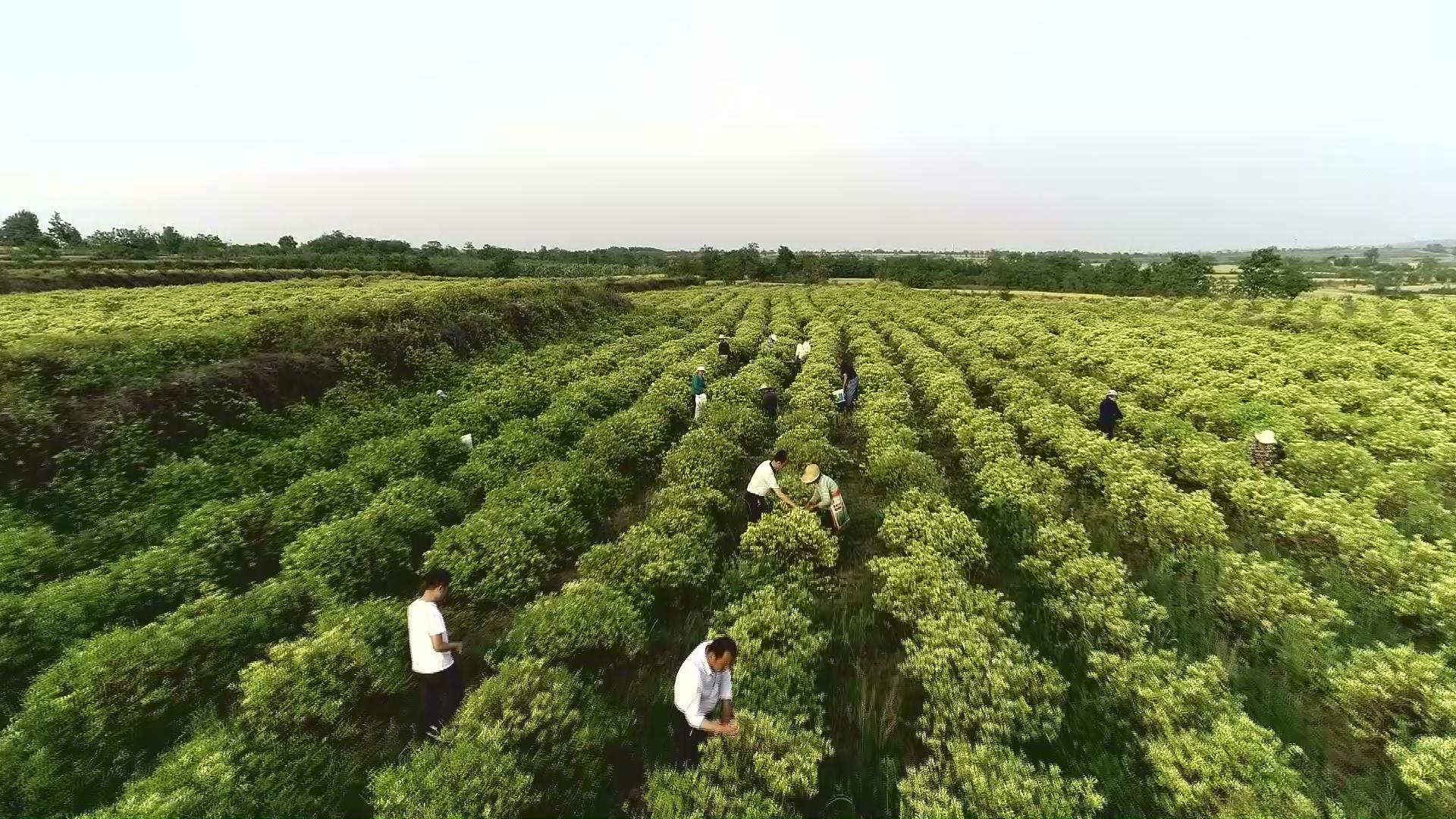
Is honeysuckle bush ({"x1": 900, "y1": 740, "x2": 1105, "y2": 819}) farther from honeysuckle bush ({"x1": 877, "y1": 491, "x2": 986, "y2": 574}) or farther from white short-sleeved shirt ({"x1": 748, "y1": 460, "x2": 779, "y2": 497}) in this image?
white short-sleeved shirt ({"x1": 748, "y1": 460, "x2": 779, "y2": 497})

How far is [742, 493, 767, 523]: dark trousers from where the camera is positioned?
11289mm

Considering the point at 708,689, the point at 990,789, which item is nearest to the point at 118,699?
the point at 708,689

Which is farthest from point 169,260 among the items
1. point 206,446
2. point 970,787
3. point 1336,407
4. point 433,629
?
point 1336,407

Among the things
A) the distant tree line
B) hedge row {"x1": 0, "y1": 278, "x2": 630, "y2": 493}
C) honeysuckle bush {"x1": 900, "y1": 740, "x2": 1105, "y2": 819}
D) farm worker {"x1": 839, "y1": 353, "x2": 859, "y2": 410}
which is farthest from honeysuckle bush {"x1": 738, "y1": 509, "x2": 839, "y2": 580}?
the distant tree line

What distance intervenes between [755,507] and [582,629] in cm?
492

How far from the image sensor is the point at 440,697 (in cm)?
655

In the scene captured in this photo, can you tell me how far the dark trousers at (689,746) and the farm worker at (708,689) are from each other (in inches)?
0.5

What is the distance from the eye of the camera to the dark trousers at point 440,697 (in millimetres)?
6500

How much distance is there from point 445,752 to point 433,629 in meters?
1.56

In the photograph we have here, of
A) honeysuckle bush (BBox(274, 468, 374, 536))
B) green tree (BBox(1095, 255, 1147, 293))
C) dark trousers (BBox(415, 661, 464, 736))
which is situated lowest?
dark trousers (BBox(415, 661, 464, 736))

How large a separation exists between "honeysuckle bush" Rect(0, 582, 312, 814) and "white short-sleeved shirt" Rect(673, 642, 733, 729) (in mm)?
6073

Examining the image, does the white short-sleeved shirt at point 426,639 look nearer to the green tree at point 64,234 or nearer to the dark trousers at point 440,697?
the dark trousers at point 440,697

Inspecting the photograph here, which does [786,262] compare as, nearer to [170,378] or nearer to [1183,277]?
[1183,277]

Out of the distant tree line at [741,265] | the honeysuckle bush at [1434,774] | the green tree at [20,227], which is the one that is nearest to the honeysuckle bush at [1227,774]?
the honeysuckle bush at [1434,774]
